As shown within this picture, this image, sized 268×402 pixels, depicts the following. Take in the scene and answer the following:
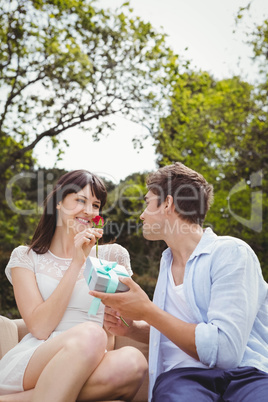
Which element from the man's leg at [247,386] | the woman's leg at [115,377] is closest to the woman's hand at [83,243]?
the woman's leg at [115,377]

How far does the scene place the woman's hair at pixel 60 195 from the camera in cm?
321

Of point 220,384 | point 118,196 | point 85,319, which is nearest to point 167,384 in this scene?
point 220,384

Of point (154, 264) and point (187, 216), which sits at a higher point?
point (187, 216)

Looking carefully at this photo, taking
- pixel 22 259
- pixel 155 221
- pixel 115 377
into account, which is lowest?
pixel 115 377

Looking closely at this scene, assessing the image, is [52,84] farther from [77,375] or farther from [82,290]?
[77,375]

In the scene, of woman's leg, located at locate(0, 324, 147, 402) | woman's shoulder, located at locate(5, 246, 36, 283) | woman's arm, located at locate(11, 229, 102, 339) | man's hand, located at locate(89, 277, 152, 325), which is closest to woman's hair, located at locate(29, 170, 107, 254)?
woman's shoulder, located at locate(5, 246, 36, 283)

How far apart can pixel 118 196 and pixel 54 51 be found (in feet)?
18.3

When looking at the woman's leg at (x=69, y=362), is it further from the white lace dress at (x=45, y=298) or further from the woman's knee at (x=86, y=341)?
the white lace dress at (x=45, y=298)

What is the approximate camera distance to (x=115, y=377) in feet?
7.34

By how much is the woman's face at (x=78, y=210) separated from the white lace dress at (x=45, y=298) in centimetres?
23

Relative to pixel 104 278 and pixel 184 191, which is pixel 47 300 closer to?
pixel 104 278

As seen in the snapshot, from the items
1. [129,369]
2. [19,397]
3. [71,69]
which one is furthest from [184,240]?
[71,69]

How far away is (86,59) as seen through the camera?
9.27 metres

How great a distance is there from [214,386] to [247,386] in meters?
0.16
